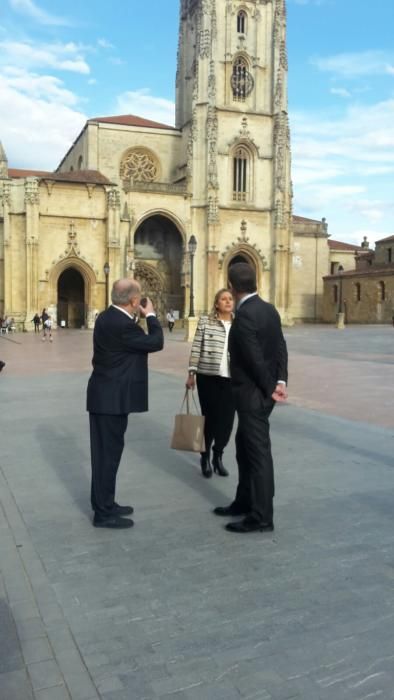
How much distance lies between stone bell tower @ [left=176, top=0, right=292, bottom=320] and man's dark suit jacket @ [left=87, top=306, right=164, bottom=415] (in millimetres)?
40143

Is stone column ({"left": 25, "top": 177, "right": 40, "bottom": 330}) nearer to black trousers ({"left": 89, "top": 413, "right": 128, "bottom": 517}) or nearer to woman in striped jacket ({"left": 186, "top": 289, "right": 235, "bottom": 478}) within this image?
woman in striped jacket ({"left": 186, "top": 289, "right": 235, "bottom": 478})

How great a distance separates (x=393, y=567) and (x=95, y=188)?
4001 centimetres

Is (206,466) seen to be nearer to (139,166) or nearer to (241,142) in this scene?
(241,142)

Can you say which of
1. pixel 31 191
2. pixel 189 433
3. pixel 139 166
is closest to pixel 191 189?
pixel 139 166

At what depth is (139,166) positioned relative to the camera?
1873 inches

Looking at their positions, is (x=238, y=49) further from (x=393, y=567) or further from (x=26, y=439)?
(x=393, y=567)

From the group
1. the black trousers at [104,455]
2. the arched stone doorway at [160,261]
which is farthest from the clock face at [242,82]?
the black trousers at [104,455]

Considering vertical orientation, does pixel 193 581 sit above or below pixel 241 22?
Result: below

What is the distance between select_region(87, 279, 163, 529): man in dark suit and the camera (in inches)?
172

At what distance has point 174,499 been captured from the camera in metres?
5.18

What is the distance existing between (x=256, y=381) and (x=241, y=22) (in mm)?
48084

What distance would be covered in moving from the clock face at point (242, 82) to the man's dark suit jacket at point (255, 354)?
45569 millimetres

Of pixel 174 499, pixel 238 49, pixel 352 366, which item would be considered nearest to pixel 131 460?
pixel 174 499

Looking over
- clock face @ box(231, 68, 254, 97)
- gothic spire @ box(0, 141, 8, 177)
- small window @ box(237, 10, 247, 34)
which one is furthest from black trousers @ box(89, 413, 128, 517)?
small window @ box(237, 10, 247, 34)
